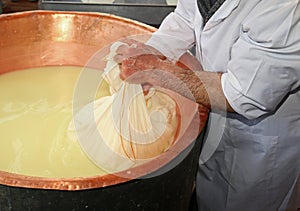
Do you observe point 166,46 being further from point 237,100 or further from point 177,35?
point 237,100

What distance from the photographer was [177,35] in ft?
4.88

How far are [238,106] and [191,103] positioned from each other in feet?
0.64

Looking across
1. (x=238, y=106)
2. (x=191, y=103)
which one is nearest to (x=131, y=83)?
(x=191, y=103)

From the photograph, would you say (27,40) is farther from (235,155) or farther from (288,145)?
(288,145)

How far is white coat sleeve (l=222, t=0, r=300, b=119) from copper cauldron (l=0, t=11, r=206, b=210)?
0.18 meters

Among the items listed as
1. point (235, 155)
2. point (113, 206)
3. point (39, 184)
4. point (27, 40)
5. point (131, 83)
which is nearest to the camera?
point (39, 184)

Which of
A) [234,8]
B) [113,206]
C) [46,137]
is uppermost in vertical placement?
[234,8]

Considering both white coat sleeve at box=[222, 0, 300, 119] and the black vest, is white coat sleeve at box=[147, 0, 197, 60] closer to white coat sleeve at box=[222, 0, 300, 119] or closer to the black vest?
the black vest

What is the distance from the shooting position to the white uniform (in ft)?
3.47

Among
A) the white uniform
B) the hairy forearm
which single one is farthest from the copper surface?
the hairy forearm

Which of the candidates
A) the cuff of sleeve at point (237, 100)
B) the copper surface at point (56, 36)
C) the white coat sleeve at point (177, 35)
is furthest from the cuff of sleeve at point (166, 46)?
the cuff of sleeve at point (237, 100)

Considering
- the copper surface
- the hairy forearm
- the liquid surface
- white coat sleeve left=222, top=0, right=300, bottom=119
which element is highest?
white coat sleeve left=222, top=0, right=300, bottom=119

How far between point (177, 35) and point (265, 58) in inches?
19.0

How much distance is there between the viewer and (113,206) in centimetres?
111
